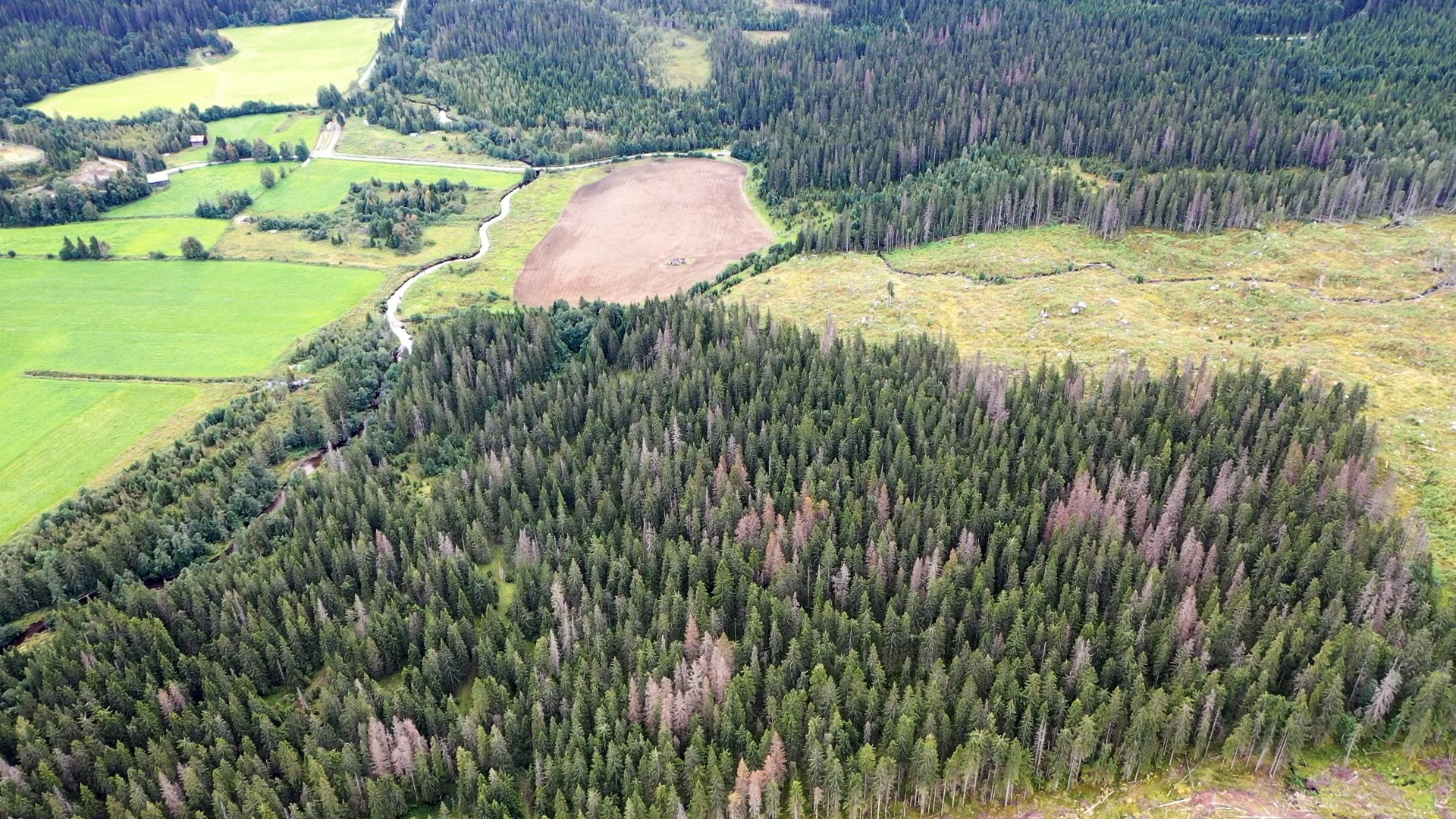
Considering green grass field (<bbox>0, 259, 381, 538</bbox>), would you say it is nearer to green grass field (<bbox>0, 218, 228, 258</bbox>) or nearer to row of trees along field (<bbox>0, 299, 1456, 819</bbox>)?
green grass field (<bbox>0, 218, 228, 258</bbox>)

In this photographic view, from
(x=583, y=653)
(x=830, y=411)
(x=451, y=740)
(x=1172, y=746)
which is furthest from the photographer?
(x=830, y=411)

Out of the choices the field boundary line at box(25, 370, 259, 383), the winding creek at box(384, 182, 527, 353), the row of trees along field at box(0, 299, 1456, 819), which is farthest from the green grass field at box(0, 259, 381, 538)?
the row of trees along field at box(0, 299, 1456, 819)

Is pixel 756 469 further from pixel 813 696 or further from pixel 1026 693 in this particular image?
pixel 1026 693

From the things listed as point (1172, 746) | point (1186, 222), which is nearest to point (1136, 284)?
point (1186, 222)

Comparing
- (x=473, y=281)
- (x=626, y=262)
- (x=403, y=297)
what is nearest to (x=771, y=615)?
(x=403, y=297)

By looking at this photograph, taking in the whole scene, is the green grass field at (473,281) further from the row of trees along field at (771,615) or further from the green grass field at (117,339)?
the row of trees along field at (771,615)
